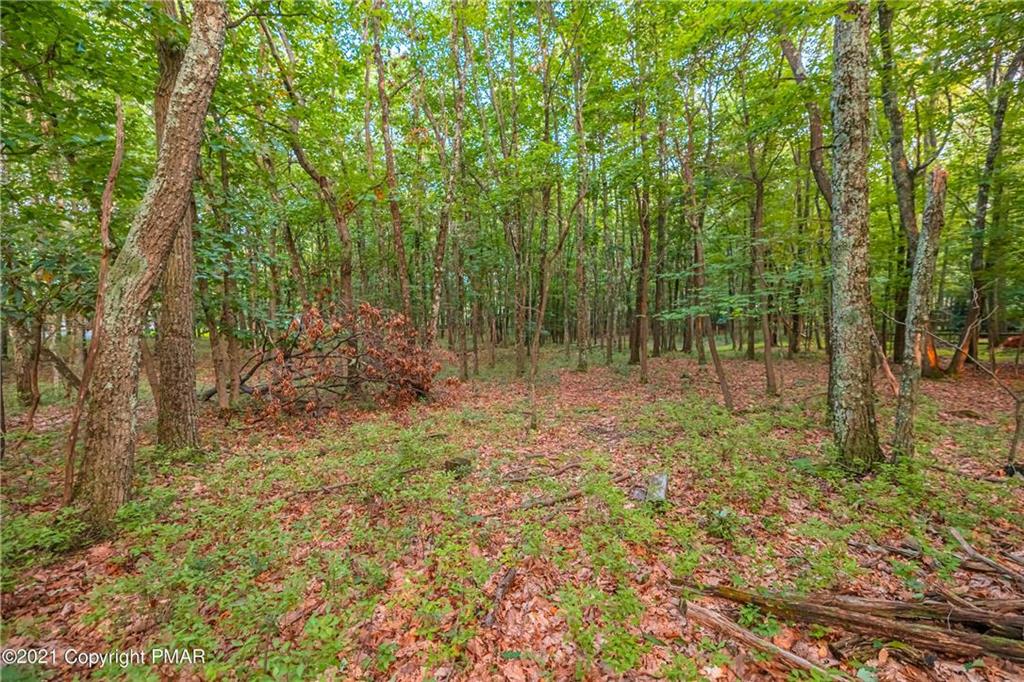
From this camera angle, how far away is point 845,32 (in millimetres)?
5141

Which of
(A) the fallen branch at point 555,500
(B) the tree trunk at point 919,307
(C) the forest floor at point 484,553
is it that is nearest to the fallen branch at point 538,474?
(C) the forest floor at point 484,553

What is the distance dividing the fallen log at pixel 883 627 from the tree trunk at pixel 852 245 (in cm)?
284

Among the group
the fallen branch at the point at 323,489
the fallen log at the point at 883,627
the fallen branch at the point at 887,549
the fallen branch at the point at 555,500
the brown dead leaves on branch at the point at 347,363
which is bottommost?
the fallen log at the point at 883,627

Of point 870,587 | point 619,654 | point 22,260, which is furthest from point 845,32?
point 22,260

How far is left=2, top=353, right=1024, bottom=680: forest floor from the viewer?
2.98 metres

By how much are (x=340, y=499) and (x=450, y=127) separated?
15.2m

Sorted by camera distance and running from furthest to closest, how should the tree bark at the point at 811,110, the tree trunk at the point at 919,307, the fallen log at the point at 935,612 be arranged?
1. the tree bark at the point at 811,110
2. the tree trunk at the point at 919,307
3. the fallen log at the point at 935,612

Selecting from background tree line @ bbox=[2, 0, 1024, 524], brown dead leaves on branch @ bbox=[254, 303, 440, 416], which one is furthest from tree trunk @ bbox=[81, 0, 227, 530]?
brown dead leaves on branch @ bbox=[254, 303, 440, 416]

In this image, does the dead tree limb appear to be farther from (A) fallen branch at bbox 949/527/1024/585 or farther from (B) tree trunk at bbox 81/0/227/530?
(A) fallen branch at bbox 949/527/1024/585

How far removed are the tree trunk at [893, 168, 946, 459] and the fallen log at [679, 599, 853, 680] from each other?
4004mm

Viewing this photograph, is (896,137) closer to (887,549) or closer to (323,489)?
(887,549)

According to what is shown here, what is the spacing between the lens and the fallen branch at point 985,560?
3357 mm

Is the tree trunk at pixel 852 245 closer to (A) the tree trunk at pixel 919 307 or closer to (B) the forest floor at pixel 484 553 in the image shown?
(A) the tree trunk at pixel 919 307

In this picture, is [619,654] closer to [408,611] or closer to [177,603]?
[408,611]
